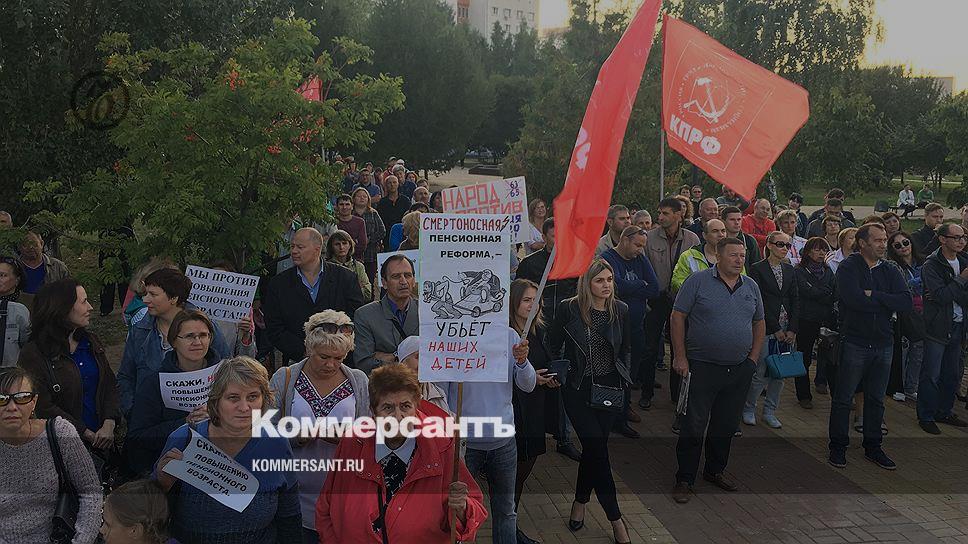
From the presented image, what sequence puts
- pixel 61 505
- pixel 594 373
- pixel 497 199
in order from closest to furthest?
pixel 61 505
pixel 594 373
pixel 497 199

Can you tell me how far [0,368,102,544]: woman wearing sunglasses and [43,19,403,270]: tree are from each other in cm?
249

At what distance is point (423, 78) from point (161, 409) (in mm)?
33945

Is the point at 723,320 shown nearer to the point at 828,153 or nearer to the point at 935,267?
the point at 935,267

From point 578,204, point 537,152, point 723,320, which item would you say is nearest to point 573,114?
point 537,152

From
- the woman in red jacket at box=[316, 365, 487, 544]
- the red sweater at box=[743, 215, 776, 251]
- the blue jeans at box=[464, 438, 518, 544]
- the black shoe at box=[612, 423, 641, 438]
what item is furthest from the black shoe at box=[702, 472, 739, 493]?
the red sweater at box=[743, 215, 776, 251]

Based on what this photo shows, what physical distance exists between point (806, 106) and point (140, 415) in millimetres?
6547

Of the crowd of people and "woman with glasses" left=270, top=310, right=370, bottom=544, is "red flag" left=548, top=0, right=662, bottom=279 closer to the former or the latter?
the crowd of people

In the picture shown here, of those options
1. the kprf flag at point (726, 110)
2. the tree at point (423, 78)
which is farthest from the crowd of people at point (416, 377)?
the tree at point (423, 78)

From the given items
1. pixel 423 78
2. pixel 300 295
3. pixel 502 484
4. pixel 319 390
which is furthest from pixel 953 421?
pixel 423 78

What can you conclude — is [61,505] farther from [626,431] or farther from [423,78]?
[423,78]

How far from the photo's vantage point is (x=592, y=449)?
5.82 metres

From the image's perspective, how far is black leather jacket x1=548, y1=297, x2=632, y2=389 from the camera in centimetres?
603

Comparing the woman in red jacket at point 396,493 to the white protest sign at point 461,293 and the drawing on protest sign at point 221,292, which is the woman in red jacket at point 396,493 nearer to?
the white protest sign at point 461,293

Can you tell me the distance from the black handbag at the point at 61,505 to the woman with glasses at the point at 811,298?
720 centimetres
